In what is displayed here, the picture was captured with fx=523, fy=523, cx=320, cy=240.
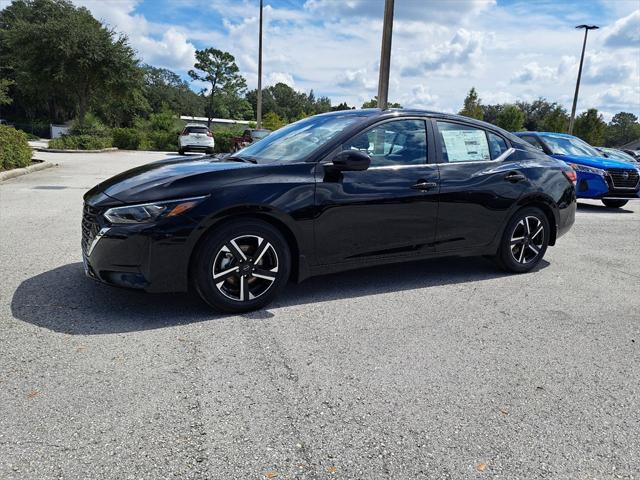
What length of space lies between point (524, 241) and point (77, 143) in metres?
26.0

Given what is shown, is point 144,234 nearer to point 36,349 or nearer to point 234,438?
point 36,349

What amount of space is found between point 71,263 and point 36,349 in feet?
6.73

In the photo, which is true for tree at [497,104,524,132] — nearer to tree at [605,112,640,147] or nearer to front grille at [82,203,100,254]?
front grille at [82,203,100,254]

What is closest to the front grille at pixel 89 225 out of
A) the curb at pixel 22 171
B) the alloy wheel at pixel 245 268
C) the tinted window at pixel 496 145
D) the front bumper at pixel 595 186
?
the alloy wheel at pixel 245 268

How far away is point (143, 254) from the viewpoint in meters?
3.63

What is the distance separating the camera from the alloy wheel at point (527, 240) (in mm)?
5406

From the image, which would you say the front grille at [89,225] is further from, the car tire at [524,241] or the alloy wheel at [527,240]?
the alloy wheel at [527,240]

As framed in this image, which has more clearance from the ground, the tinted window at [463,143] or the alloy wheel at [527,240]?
the tinted window at [463,143]

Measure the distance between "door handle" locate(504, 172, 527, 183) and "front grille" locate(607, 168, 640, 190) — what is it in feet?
23.4

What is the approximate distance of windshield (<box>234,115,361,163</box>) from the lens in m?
4.41

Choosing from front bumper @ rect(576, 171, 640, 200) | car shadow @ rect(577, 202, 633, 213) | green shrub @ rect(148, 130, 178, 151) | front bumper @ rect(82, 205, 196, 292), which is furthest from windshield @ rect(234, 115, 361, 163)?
green shrub @ rect(148, 130, 178, 151)

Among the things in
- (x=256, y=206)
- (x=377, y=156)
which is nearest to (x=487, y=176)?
(x=377, y=156)

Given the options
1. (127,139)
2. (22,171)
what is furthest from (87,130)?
(22,171)

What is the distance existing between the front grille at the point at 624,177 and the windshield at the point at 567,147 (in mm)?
759
